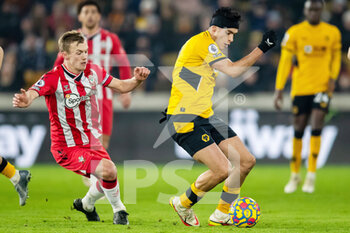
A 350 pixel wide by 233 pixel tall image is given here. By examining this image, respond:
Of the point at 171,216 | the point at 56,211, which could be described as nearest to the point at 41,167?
the point at 56,211

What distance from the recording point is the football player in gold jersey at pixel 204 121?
648cm

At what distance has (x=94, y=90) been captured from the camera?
6762 mm

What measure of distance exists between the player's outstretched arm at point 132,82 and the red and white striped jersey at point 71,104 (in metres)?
0.08

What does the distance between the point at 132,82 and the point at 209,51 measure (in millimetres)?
853

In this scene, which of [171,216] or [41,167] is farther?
[41,167]

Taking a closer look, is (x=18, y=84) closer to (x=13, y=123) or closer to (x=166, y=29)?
(x=13, y=123)

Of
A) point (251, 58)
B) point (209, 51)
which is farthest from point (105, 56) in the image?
point (251, 58)

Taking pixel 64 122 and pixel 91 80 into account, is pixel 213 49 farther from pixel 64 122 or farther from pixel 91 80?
pixel 64 122

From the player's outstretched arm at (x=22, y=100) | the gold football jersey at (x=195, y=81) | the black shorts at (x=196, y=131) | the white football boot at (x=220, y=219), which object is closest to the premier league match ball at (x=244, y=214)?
the white football boot at (x=220, y=219)

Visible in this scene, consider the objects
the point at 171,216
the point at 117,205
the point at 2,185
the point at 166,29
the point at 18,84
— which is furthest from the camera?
the point at 166,29

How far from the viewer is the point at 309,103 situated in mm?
10125

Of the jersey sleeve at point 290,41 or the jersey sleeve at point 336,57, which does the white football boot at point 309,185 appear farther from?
the jersey sleeve at point 290,41

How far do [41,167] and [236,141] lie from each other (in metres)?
7.83

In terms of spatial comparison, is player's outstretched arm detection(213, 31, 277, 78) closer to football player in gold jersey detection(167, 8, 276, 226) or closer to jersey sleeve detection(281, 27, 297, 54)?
football player in gold jersey detection(167, 8, 276, 226)
